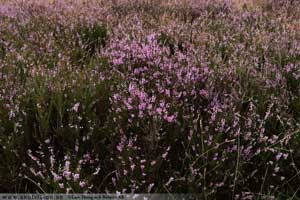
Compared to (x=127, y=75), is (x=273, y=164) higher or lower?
lower

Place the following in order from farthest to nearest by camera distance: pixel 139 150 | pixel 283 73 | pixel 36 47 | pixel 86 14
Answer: pixel 86 14
pixel 36 47
pixel 283 73
pixel 139 150

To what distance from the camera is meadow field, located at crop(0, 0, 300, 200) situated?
2.28 m

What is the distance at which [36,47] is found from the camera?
410 cm

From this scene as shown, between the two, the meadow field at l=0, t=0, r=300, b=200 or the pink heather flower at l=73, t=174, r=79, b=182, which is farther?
the meadow field at l=0, t=0, r=300, b=200

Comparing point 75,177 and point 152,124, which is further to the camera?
point 152,124

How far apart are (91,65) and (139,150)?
4.58ft

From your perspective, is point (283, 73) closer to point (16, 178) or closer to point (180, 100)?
point (180, 100)

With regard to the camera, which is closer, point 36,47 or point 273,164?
point 273,164

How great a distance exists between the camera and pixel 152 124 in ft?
8.11

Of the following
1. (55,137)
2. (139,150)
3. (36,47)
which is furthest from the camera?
(36,47)

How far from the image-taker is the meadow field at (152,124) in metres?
2.28

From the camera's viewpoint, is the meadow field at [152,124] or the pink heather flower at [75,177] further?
the meadow field at [152,124]

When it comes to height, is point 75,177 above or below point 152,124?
below

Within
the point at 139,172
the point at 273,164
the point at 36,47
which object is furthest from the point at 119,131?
the point at 36,47
